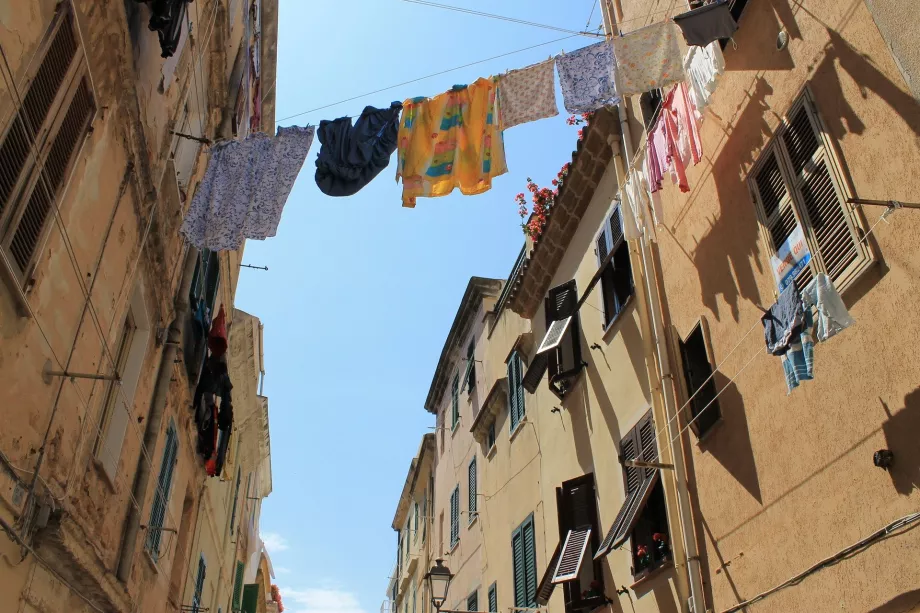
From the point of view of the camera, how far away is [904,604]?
4.95m

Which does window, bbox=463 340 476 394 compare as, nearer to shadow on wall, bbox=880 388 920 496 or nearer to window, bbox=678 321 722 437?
window, bbox=678 321 722 437

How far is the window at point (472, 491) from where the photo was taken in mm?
18844

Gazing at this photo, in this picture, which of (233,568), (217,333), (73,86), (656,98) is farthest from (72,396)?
(233,568)

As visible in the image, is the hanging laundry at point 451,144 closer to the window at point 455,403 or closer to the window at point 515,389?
the window at point 515,389

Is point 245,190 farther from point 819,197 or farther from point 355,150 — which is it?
point 819,197

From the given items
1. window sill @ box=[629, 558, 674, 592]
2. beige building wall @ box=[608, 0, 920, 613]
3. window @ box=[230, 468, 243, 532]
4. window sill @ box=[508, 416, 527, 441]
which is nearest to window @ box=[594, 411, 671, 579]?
window sill @ box=[629, 558, 674, 592]

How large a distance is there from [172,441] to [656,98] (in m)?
9.13

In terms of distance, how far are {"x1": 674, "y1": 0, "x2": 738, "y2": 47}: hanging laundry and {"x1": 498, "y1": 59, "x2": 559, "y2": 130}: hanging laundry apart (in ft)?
8.19

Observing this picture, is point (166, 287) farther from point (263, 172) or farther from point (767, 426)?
point (767, 426)

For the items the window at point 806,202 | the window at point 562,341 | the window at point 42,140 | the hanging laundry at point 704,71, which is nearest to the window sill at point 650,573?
the window at point 806,202

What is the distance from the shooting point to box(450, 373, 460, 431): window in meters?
23.2

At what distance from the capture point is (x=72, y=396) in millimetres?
7285

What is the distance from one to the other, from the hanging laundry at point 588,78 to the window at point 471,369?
1226cm

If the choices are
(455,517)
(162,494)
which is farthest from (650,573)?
(455,517)
